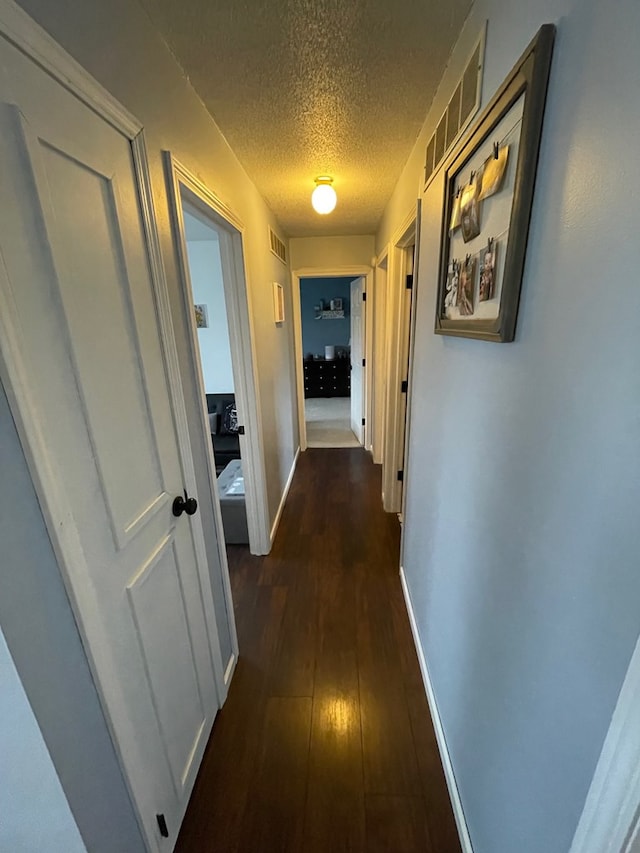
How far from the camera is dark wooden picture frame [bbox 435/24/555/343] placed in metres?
0.68

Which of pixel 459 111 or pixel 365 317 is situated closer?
pixel 459 111

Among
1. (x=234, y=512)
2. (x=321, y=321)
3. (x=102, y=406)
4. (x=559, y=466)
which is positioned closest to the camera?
(x=559, y=466)

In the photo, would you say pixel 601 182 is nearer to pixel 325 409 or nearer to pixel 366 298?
pixel 366 298

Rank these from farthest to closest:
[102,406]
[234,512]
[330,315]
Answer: [330,315], [234,512], [102,406]

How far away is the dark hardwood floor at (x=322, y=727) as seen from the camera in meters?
1.12

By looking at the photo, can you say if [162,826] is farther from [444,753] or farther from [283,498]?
[283,498]

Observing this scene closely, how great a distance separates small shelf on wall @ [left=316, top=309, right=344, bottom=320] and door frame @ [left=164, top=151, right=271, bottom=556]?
511cm

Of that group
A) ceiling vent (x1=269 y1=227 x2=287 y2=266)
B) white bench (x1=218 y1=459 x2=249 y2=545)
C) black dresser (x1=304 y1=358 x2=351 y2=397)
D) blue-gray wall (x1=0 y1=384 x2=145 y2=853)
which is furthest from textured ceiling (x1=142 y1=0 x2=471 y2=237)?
black dresser (x1=304 y1=358 x2=351 y2=397)

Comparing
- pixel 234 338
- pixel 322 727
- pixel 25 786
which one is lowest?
pixel 322 727

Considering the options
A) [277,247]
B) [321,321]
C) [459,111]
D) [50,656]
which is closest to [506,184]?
[459,111]

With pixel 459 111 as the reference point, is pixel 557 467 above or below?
below

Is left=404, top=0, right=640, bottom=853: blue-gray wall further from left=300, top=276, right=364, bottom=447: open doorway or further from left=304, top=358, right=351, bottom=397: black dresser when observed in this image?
left=304, top=358, right=351, bottom=397: black dresser

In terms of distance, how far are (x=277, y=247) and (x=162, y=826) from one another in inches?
135

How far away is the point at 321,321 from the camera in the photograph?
23.1 ft
